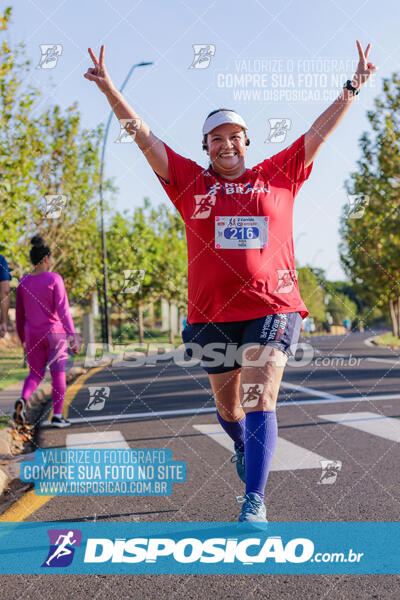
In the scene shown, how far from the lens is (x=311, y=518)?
3.64 meters

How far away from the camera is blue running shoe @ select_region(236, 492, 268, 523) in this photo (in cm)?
333

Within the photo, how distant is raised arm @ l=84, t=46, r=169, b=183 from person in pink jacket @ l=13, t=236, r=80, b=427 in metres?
3.49

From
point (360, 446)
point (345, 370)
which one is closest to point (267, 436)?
point (360, 446)

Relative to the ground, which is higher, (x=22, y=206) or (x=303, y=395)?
(x=22, y=206)

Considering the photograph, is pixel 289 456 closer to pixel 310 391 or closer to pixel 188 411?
pixel 188 411

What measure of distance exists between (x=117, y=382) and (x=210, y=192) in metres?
10.3

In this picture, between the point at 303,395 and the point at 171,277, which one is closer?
the point at 303,395

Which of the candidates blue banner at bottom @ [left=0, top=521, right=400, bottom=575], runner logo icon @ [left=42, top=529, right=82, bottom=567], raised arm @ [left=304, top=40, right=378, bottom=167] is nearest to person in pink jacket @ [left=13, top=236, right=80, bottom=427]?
runner logo icon @ [left=42, top=529, right=82, bottom=567]

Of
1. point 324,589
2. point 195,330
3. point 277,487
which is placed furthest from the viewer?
point 277,487

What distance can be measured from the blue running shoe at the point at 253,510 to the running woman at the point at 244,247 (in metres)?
0.04

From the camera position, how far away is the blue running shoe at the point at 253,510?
3.33 metres

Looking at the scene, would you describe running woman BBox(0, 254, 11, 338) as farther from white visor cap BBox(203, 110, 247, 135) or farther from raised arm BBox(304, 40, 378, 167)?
raised arm BBox(304, 40, 378, 167)

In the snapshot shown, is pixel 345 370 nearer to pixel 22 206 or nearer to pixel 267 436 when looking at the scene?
pixel 22 206

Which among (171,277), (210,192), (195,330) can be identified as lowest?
(171,277)
